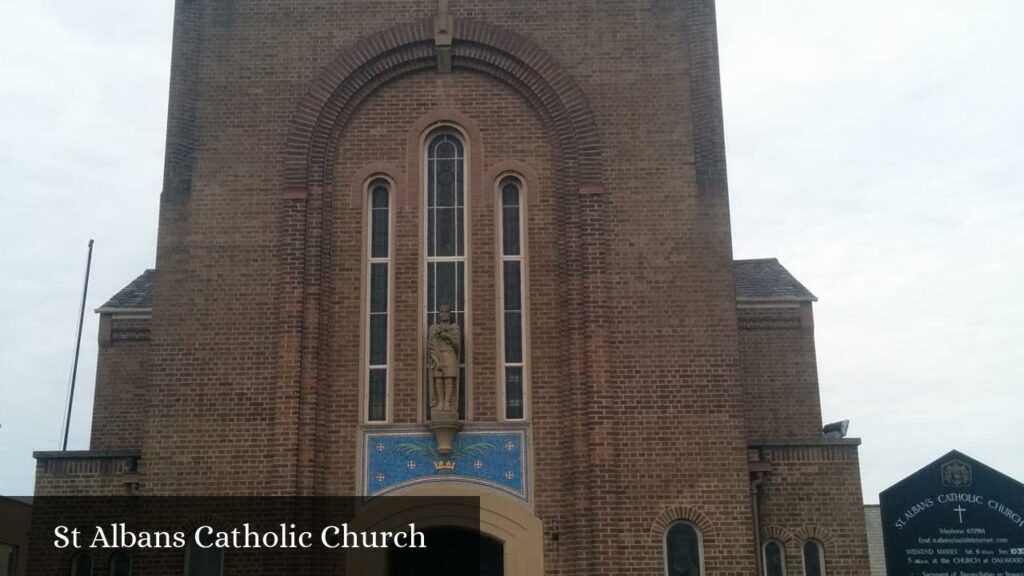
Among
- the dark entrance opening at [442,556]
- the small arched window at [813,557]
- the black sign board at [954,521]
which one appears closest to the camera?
the black sign board at [954,521]

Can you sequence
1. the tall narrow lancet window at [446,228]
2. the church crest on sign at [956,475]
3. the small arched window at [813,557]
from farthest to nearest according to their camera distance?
1. the tall narrow lancet window at [446,228]
2. the small arched window at [813,557]
3. the church crest on sign at [956,475]

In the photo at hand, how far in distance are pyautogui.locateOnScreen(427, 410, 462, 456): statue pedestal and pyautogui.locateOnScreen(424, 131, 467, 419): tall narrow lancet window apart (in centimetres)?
66

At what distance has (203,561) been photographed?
14602mm

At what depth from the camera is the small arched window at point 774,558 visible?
1546 centimetres

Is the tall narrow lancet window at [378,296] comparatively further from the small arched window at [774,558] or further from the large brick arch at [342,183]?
the small arched window at [774,558]

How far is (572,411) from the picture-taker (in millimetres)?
15023

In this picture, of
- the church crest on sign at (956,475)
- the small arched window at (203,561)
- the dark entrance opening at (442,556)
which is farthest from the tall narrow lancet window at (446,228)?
the church crest on sign at (956,475)

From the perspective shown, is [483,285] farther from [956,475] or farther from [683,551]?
[956,475]

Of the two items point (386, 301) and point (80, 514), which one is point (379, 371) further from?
point (80, 514)

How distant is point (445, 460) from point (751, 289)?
25.5 ft

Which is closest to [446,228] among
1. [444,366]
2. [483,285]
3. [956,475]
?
[483,285]

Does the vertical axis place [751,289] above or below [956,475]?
above

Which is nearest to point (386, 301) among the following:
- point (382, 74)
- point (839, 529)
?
point (382, 74)

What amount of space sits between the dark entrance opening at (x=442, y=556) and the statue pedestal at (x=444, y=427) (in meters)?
1.25
